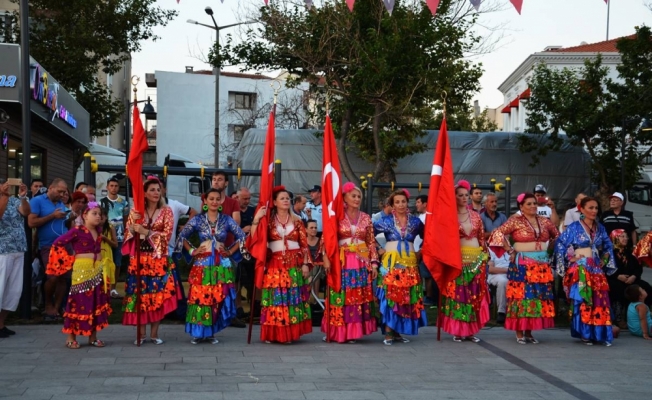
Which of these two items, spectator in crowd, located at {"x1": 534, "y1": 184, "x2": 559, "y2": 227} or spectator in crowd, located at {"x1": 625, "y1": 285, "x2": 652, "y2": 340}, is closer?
spectator in crowd, located at {"x1": 625, "y1": 285, "x2": 652, "y2": 340}

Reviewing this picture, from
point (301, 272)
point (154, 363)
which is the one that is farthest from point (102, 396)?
point (301, 272)

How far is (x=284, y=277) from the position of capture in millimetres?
8953

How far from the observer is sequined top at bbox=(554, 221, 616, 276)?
9.37 m

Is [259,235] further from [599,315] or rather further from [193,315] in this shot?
[599,315]

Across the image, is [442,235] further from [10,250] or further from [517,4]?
[10,250]

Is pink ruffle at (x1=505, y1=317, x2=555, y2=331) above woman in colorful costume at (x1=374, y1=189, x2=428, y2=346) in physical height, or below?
below

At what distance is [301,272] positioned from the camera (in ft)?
29.9

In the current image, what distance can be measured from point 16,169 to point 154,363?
39.8 ft

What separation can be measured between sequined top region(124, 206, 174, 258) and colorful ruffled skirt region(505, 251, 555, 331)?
3837 mm

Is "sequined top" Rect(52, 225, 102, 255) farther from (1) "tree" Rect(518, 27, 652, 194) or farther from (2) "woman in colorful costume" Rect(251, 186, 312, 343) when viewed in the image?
(1) "tree" Rect(518, 27, 652, 194)

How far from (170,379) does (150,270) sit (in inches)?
82.0

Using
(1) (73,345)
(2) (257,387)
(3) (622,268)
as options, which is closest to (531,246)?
(3) (622,268)

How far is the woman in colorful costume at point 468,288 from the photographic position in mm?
9383

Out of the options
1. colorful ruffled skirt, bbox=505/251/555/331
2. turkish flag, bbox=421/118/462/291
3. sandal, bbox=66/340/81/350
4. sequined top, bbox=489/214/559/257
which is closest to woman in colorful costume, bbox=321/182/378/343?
turkish flag, bbox=421/118/462/291
